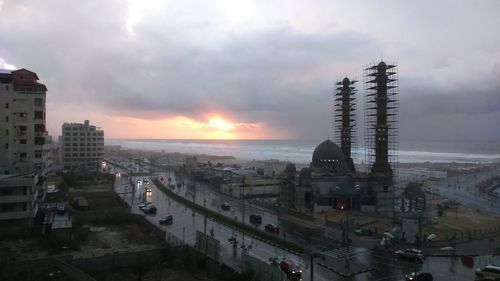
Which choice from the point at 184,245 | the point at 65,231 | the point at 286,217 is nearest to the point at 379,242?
the point at 286,217

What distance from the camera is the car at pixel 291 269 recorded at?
26.4m

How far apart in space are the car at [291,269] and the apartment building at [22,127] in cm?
2614

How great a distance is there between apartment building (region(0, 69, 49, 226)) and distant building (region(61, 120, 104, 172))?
44.5 meters

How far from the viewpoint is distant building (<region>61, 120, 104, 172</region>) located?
94188 millimetres

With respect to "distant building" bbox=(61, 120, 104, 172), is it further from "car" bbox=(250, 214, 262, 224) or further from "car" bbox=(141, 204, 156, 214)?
"car" bbox=(250, 214, 262, 224)

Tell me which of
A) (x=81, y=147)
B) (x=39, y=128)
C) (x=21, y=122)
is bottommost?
(x=81, y=147)

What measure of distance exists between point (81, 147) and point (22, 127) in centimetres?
4899

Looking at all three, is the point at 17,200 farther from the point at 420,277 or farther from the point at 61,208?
the point at 420,277

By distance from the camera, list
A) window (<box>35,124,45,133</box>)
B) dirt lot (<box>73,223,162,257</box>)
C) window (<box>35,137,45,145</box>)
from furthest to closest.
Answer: window (<box>35,124,45,133</box>) < window (<box>35,137,45,145</box>) < dirt lot (<box>73,223,162,257</box>)

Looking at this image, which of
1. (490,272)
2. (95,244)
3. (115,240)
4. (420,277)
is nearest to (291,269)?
(420,277)

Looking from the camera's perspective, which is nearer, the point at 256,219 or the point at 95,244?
the point at 95,244

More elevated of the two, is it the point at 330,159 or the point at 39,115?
the point at 39,115

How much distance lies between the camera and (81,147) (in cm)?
9556

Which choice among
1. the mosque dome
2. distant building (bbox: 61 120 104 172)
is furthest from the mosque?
distant building (bbox: 61 120 104 172)
